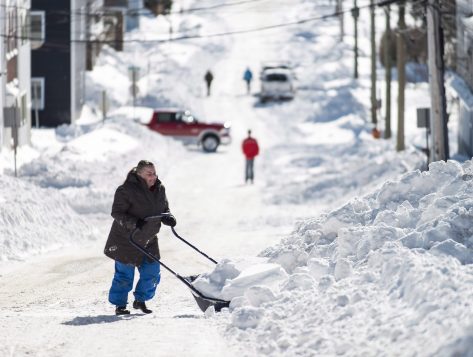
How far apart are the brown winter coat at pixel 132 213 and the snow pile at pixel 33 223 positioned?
23.6 feet

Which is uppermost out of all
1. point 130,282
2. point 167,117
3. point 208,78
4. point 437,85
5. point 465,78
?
point 208,78

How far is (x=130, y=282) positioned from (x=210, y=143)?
35.8m

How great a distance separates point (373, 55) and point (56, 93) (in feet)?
42.4

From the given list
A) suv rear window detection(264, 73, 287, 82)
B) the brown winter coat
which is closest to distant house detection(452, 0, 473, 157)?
suv rear window detection(264, 73, 287, 82)

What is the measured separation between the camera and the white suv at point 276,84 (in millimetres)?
66000

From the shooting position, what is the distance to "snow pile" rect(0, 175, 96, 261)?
21578 mm

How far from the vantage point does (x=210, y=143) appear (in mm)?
49531

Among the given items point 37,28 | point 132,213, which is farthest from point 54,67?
point 132,213

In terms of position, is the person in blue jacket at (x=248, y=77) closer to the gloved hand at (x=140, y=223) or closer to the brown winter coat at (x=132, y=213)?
the brown winter coat at (x=132, y=213)

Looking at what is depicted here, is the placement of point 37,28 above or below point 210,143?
above

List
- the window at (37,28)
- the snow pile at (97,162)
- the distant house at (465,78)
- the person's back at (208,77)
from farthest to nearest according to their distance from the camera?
the person's back at (208,77), the window at (37,28), the distant house at (465,78), the snow pile at (97,162)

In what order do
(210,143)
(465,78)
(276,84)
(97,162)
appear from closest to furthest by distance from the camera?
(97,162)
(465,78)
(210,143)
(276,84)

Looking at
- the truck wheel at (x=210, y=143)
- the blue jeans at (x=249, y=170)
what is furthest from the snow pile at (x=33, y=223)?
the truck wheel at (x=210, y=143)

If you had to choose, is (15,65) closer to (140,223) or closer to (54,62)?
(54,62)
